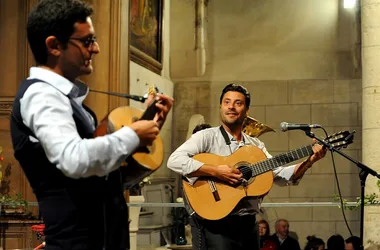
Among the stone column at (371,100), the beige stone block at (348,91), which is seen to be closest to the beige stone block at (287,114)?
the beige stone block at (348,91)

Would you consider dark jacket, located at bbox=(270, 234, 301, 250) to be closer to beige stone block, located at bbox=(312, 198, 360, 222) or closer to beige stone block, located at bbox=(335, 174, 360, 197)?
beige stone block, located at bbox=(312, 198, 360, 222)

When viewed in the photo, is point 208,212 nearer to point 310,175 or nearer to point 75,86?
point 75,86

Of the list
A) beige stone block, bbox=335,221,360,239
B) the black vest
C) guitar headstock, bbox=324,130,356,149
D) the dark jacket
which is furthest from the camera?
beige stone block, bbox=335,221,360,239

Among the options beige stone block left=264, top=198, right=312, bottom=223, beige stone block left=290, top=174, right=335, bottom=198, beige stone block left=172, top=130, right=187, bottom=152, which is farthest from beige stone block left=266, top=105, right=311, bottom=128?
beige stone block left=172, top=130, right=187, bottom=152

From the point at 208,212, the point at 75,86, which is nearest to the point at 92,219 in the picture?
the point at 75,86

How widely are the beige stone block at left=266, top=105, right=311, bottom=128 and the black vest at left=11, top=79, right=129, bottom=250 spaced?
1021 cm

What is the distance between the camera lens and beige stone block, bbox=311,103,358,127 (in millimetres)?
12328

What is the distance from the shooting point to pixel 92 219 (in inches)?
90.4

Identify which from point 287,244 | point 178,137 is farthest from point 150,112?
point 178,137

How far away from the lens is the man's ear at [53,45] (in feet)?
7.52

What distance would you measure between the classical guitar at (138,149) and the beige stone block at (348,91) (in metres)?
10.3

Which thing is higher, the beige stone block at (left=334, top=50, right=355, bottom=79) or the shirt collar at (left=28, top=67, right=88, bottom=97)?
the beige stone block at (left=334, top=50, right=355, bottom=79)

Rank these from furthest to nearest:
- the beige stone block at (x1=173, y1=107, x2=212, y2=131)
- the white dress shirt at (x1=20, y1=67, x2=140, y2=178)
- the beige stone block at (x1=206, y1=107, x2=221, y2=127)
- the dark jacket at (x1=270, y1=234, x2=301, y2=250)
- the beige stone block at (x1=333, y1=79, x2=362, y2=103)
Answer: the beige stone block at (x1=173, y1=107, x2=212, y2=131) < the beige stone block at (x1=206, y1=107, x2=221, y2=127) < the beige stone block at (x1=333, y1=79, x2=362, y2=103) < the dark jacket at (x1=270, y1=234, x2=301, y2=250) < the white dress shirt at (x1=20, y1=67, x2=140, y2=178)

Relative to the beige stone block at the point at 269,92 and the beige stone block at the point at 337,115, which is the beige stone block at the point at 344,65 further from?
the beige stone block at the point at 269,92
